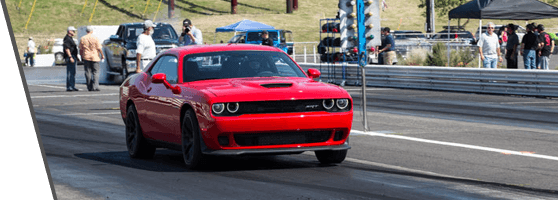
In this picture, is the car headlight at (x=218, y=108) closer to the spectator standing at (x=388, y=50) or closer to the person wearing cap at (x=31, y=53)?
the spectator standing at (x=388, y=50)

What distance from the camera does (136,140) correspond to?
33.4 ft

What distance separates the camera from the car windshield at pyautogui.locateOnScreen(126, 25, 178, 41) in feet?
88.8

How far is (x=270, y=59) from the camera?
981 centimetres

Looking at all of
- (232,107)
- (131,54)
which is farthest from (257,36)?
(232,107)

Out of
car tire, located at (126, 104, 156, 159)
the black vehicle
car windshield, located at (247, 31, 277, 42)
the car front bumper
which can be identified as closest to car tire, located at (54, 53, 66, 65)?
car windshield, located at (247, 31, 277, 42)

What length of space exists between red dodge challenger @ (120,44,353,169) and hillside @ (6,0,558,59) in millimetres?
55740

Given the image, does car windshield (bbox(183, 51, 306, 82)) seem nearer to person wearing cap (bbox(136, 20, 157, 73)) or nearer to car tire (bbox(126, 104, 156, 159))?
car tire (bbox(126, 104, 156, 159))

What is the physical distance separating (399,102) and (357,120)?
13.6ft

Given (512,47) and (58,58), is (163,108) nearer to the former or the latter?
(512,47)

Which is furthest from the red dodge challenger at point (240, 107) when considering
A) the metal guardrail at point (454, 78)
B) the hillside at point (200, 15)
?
the hillside at point (200, 15)

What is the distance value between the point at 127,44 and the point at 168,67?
1706cm

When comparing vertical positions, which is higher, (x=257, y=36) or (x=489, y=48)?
(x=257, y=36)

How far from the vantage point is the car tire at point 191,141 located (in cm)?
870

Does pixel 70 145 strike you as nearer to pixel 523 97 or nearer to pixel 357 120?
pixel 357 120
